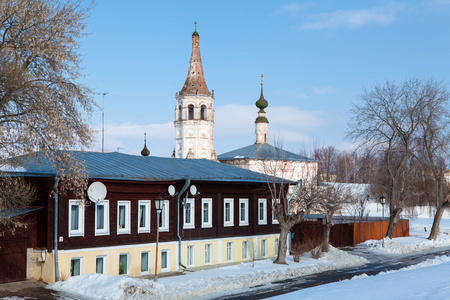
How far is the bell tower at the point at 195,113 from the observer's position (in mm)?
80812

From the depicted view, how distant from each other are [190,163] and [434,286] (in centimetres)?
1936

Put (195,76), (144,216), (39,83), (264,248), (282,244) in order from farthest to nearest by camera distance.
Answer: (195,76) → (264,248) → (282,244) → (144,216) → (39,83)

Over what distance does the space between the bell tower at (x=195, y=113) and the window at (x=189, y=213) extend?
53460 mm

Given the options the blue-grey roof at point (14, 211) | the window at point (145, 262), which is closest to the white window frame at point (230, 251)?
the window at point (145, 262)

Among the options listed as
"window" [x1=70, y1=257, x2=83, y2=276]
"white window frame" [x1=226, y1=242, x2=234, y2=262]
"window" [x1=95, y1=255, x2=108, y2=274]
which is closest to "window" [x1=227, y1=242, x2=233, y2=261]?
"white window frame" [x1=226, y1=242, x2=234, y2=262]

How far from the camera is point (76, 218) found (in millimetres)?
22312

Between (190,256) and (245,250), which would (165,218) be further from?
(245,250)

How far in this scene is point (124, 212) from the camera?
24391 mm

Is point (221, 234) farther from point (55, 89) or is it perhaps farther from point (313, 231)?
point (55, 89)

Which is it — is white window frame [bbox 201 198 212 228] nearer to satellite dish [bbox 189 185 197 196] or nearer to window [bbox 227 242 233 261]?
satellite dish [bbox 189 185 197 196]

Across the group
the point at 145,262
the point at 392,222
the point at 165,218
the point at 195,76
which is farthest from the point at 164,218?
the point at 195,76

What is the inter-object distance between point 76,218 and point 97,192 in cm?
134

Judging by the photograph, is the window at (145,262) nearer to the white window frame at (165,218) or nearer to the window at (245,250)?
Answer: the white window frame at (165,218)

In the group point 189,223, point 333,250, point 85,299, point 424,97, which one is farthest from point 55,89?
point 424,97
